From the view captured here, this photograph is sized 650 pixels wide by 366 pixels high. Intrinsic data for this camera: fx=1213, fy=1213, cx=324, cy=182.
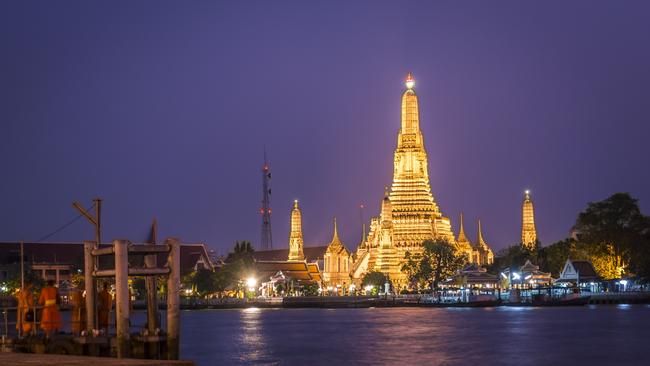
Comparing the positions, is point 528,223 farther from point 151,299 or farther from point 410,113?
point 151,299

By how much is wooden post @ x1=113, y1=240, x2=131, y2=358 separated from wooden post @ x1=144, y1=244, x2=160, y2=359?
66cm

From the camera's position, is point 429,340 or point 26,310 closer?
point 26,310

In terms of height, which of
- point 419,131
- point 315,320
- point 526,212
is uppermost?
point 419,131

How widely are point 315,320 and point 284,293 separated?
58.7m

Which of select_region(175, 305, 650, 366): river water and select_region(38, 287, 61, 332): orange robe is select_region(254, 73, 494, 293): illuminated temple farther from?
select_region(38, 287, 61, 332): orange robe

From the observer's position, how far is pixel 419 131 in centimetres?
14862

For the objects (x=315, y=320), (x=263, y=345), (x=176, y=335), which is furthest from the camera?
(x=315, y=320)

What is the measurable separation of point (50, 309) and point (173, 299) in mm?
3453

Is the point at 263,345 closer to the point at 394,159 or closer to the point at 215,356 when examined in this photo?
the point at 215,356

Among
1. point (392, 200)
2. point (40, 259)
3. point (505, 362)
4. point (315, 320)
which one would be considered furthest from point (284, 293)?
point (505, 362)

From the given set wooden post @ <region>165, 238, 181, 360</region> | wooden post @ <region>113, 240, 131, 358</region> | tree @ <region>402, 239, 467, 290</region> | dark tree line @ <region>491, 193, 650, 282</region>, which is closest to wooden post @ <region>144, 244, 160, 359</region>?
wooden post @ <region>165, 238, 181, 360</region>

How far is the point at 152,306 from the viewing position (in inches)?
1310

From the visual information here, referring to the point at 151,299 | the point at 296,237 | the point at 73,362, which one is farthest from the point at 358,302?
the point at 73,362

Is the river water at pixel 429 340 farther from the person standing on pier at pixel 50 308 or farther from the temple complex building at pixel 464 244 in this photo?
the temple complex building at pixel 464 244
